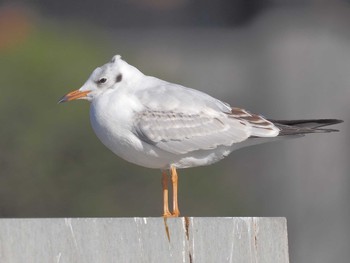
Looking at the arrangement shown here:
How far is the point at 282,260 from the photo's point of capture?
440 cm

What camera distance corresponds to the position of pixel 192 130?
5.33 m

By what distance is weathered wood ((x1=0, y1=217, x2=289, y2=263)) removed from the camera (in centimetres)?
426

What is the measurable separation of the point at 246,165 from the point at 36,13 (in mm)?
2306

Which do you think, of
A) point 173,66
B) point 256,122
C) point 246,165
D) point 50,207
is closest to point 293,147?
point 246,165

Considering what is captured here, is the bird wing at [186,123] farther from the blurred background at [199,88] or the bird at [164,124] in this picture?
the blurred background at [199,88]

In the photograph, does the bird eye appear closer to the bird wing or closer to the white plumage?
the white plumage

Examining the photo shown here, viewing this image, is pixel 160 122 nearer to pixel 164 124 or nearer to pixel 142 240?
pixel 164 124

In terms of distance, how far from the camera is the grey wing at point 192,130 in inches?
206

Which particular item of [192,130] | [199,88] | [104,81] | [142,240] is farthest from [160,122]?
[199,88]

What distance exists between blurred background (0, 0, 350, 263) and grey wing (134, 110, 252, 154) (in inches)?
179

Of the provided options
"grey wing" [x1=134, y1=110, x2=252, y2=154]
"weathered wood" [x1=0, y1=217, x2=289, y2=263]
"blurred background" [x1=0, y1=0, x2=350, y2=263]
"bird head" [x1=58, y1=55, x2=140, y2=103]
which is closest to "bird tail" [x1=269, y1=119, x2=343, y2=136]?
"grey wing" [x1=134, y1=110, x2=252, y2=154]

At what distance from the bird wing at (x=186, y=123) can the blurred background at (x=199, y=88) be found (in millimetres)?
4547

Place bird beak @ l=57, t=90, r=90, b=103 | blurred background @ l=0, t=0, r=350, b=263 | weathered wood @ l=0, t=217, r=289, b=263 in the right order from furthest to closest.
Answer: blurred background @ l=0, t=0, r=350, b=263 < bird beak @ l=57, t=90, r=90, b=103 < weathered wood @ l=0, t=217, r=289, b=263

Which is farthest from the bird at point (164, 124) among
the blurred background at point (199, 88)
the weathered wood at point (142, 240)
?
the blurred background at point (199, 88)
